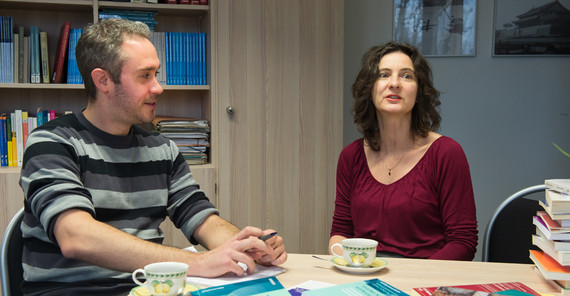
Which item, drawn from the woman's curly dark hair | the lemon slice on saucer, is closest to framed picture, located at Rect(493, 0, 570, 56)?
the woman's curly dark hair

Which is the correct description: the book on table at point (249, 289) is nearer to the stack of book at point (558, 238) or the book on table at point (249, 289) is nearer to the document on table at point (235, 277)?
the document on table at point (235, 277)

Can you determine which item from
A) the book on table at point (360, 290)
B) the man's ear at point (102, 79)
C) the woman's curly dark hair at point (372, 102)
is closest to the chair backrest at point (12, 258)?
the man's ear at point (102, 79)

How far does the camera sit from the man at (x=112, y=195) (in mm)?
1321

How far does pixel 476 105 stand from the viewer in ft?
11.5

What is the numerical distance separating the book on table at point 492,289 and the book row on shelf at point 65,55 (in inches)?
84.1

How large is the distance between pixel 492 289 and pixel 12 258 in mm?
1219

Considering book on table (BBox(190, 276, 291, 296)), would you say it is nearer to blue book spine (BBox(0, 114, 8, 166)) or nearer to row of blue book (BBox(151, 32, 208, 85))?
row of blue book (BBox(151, 32, 208, 85))

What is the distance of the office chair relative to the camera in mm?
1705

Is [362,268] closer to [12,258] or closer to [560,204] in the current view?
[560,204]

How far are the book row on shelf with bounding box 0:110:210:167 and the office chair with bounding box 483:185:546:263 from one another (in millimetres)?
1698

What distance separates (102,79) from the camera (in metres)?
1.66

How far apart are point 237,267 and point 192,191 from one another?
1.81ft

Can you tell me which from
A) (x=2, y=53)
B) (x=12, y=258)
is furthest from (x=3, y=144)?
(x=12, y=258)

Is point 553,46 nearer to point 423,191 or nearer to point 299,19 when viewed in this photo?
point 299,19
